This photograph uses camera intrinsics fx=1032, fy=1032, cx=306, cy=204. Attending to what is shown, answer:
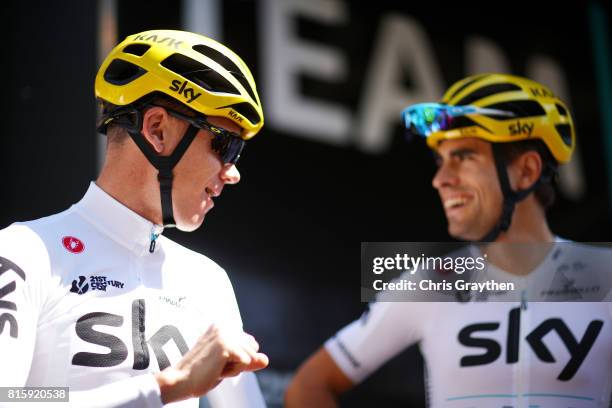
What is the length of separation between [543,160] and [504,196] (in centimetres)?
30

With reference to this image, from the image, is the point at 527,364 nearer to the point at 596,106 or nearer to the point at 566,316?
the point at 566,316

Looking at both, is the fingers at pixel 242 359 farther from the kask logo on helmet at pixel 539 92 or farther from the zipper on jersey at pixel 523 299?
the kask logo on helmet at pixel 539 92

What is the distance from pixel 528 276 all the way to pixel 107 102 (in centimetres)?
216

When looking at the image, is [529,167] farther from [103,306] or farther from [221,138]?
[103,306]

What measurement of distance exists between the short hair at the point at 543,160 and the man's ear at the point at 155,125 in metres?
1.81

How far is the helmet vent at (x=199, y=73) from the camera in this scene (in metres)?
3.90

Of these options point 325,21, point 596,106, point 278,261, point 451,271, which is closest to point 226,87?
point 451,271

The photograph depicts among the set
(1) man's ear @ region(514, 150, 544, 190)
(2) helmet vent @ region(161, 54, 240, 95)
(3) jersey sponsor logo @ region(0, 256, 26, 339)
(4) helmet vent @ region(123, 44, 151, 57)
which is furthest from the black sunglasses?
(1) man's ear @ region(514, 150, 544, 190)

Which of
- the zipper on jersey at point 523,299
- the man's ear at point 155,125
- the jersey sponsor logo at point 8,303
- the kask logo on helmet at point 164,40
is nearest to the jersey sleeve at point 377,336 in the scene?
the zipper on jersey at point 523,299

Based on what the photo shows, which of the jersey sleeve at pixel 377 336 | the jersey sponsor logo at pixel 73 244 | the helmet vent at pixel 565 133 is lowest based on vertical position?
the jersey sleeve at pixel 377 336

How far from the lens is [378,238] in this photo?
693cm

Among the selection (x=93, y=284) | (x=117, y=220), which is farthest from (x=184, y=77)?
(x=93, y=284)

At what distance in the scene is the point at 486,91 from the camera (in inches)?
197

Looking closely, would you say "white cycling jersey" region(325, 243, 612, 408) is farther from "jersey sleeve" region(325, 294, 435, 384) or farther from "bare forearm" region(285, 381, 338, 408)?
"bare forearm" region(285, 381, 338, 408)
